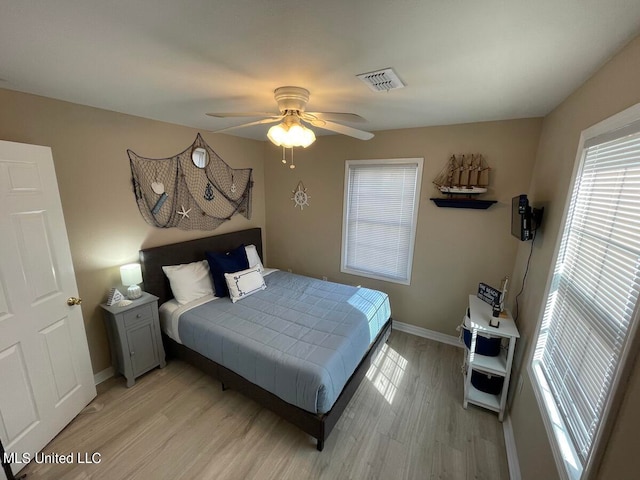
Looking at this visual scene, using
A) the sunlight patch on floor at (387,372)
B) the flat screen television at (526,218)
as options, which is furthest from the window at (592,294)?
the sunlight patch on floor at (387,372)

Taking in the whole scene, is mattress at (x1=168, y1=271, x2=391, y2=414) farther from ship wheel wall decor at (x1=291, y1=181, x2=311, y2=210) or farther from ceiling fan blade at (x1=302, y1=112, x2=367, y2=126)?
ceiling fan blade at (x1=302, y1=112, x2=367, y2=126)

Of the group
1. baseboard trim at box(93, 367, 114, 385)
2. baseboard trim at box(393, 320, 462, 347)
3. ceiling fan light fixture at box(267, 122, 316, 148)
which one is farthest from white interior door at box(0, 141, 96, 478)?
baseboard trim at box(393, 320, 462, 347)

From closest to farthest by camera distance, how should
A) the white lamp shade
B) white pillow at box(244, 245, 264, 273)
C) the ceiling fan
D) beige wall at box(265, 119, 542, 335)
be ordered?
1. the ceiling fan
2. the white lamp shade
3. beige wall at box(265, 119, 542, 335)
4. white pillow at box(244, 245, 264, 273)

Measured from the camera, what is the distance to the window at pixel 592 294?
100 centimetres

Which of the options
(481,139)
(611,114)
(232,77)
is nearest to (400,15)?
(232,77)

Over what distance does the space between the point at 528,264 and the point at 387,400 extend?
1704 millimetres

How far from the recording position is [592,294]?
1226 mm

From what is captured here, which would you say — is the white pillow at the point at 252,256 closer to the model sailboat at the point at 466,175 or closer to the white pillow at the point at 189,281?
the white pillow at the point at 189,281

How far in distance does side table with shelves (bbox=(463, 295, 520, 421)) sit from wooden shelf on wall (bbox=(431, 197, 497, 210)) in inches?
41.2

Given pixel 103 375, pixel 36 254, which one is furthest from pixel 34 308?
pixel 103 375

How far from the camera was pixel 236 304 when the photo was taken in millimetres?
2631

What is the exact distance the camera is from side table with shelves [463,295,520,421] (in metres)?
1.98

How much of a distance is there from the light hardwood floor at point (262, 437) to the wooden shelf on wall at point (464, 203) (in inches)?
68.8

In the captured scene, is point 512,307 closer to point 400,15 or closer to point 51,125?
point 400,15
